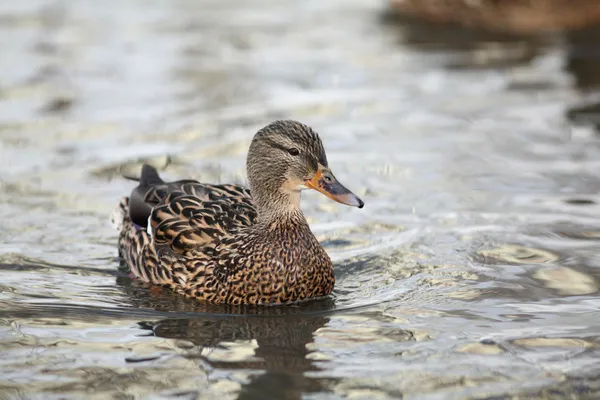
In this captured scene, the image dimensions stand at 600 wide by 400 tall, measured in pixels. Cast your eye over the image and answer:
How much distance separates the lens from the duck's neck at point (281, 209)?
26.1ft

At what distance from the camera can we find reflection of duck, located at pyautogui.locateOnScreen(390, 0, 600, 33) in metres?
16.5

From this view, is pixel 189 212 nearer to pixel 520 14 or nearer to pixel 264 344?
pixel 264 344

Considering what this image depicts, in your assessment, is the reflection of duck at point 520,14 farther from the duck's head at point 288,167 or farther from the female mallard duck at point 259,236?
the duck's head at point 288,167

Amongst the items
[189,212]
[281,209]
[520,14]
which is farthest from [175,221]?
[520,14]

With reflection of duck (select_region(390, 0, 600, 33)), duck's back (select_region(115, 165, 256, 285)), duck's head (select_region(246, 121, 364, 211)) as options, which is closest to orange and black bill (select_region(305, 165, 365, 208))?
duck's head (select_region(246, 121, 364, 211))

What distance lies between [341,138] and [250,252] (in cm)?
432

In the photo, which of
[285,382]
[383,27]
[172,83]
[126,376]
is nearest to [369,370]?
[285,382]

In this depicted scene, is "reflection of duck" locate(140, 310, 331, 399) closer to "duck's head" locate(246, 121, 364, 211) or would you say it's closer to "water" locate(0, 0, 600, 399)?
"water" locate(0, 0, 600, 399)

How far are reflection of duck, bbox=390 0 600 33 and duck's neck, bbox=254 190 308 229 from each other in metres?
9.68

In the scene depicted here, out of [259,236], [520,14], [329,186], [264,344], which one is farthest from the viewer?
[520,14]

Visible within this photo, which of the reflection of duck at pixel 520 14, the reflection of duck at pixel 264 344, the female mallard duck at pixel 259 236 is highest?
the reflection of duck at pixel 520 14

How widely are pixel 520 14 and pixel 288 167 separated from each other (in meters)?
9.88

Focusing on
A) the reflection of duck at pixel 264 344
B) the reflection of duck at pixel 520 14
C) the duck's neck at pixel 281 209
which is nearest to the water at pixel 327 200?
the reflection of duck at pixel 264 344

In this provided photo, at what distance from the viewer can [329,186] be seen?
770 centimetres
